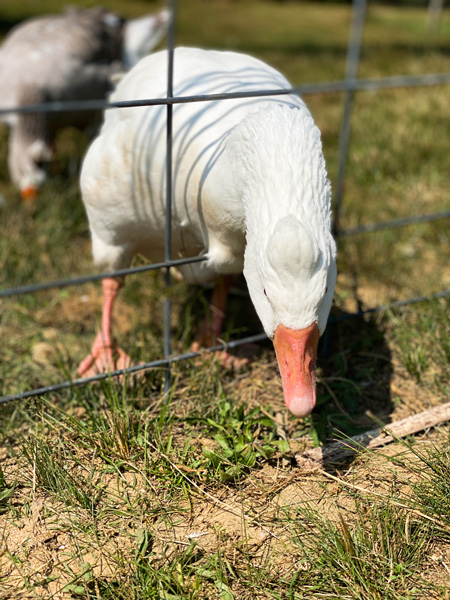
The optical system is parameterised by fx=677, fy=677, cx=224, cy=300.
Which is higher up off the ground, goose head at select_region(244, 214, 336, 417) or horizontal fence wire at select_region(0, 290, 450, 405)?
goose head at select_region(244, 214, 336, 417)

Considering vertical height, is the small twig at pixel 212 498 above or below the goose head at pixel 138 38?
below

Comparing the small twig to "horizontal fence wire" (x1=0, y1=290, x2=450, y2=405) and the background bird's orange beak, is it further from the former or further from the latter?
the background bird's orange beak

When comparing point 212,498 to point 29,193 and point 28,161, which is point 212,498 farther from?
point 28,161

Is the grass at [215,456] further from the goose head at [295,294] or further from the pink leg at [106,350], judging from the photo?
the goose head at [295,294]

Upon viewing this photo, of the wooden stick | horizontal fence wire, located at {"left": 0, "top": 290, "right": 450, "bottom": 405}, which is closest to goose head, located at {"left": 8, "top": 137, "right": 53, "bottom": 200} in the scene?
horizontal fence wire, located at {"left": 0, "top": 290, "right": 450, "bottom": 405}

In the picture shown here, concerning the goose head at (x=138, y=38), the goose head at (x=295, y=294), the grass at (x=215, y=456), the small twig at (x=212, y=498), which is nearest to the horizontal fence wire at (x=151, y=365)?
the grass at (x=215, y=456)

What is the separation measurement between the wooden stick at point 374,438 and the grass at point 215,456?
47mm

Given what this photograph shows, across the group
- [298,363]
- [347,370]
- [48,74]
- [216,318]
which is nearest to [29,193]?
[48,74]

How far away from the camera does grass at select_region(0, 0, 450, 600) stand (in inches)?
83.4

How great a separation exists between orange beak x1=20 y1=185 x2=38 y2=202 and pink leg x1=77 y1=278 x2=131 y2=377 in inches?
88.0

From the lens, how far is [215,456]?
2.51m

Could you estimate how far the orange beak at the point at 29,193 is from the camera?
5.27 metres

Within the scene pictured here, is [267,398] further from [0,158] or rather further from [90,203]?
[0,158]

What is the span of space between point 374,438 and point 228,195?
109 cm
